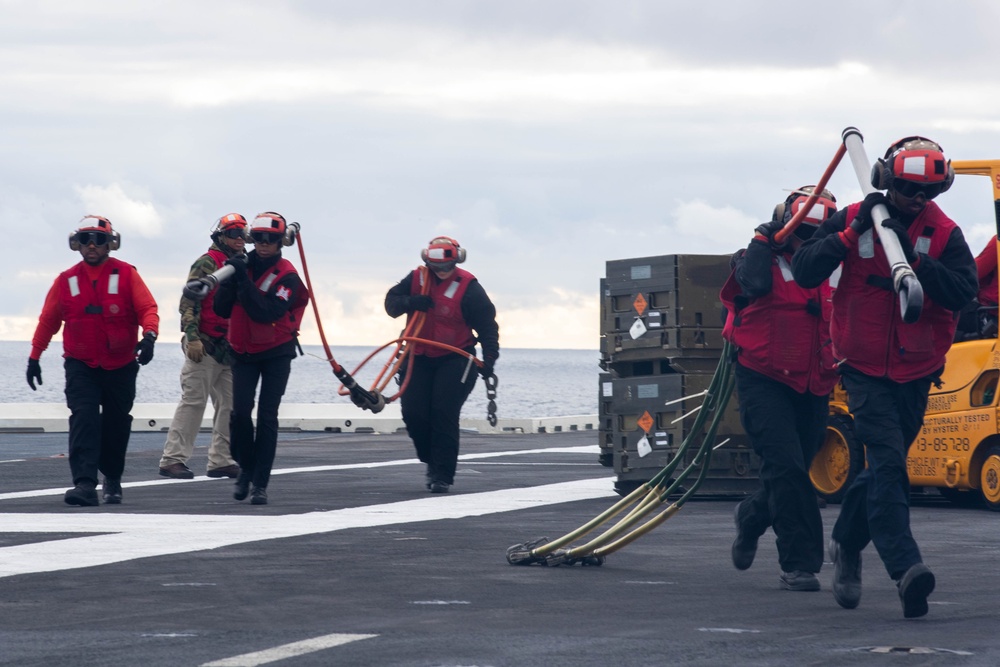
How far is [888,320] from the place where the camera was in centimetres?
746

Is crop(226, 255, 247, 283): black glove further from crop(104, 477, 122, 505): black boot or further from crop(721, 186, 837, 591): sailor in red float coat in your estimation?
crop(721, 186, 837, 591): sailor in red float coat

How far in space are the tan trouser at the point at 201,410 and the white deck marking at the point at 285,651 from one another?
9472mm

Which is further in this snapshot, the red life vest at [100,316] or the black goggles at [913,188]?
the red life vest at [100,316]

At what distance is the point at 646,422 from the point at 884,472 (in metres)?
6.38

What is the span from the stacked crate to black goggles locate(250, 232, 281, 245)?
2802 millimetres

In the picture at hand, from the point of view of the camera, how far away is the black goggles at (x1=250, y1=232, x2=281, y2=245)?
41.6 ft

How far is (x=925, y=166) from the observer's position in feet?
23.8

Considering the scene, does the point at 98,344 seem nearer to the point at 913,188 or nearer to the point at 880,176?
the point at 880,176

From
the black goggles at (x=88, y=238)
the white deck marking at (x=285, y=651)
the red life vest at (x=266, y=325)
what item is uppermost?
the black goggles at (x=88, y=238)

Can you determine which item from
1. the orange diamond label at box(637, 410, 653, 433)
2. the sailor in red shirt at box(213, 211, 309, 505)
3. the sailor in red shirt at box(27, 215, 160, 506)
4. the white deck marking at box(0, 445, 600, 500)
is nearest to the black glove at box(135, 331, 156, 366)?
the sailor in red shirt at box(27, 215, 160, 506)

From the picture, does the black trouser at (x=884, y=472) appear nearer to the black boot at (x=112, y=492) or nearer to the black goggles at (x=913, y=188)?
the black goggles at (x=913, y=188)

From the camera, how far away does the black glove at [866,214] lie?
7.32 metres

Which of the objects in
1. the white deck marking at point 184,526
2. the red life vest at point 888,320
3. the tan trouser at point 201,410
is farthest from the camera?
the tan trouser at point 201,410

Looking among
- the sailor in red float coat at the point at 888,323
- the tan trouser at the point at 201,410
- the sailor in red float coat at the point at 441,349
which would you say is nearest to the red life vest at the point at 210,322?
the tan trouser at the point at 201,410
